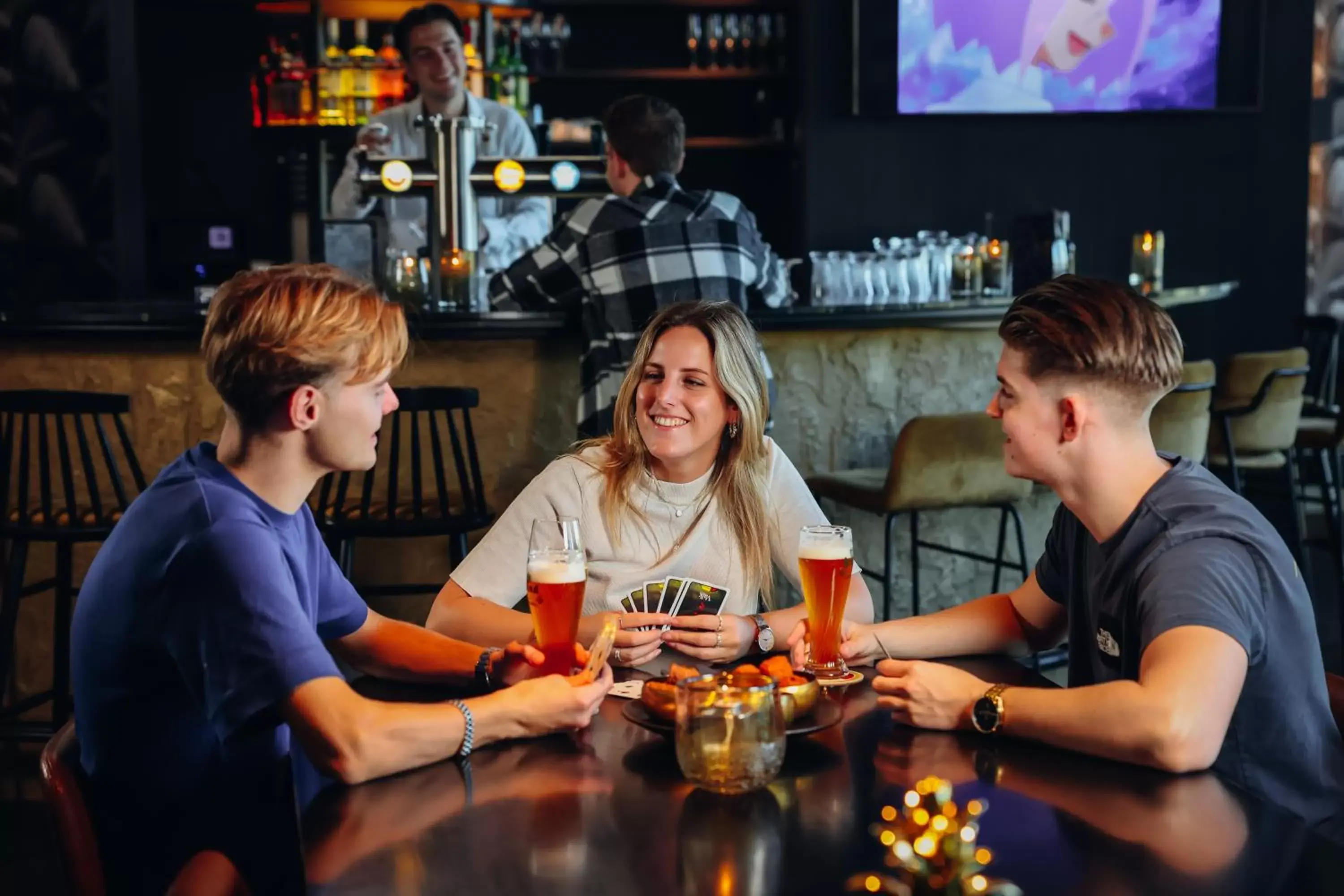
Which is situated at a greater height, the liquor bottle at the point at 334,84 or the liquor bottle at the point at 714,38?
the liquor bottle at the point at 714,38

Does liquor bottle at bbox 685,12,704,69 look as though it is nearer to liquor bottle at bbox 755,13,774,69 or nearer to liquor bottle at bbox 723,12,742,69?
liquor bottle at bbox 723,12,742,69

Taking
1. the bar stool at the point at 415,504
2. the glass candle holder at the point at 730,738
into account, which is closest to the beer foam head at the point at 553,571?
the glass candle holder at the point at 730,738

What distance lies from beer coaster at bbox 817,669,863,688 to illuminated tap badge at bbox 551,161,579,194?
2.52 meters

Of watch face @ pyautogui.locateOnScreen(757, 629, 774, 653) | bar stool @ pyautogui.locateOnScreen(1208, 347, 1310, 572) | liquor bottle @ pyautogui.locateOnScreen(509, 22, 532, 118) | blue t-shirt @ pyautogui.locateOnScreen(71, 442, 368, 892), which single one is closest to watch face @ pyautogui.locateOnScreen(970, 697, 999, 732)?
watch face @ pyautogui.locateOnScreen(757, 629, 774, 653)

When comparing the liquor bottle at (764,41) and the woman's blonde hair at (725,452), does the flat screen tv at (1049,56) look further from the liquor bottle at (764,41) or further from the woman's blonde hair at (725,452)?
the woman's blonde hair at (725,452)

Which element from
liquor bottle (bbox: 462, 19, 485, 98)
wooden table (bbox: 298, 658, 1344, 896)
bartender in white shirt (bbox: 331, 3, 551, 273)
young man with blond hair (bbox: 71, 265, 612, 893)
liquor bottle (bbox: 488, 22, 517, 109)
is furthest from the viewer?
liquor bottle (bbox: 488, 22, 517, 109)

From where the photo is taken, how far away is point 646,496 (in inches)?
96.4

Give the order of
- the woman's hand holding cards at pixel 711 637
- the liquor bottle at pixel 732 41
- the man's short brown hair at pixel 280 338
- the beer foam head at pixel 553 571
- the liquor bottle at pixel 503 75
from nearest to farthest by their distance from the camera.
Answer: the man's short brown hair at pixel 280 338 → the beer foam head at pixel 553 571 → the woman's hand holding cards at pixel 711 637 → the liquor bottle at pixel 503 75 → the liquor bottle at pixel 732 41

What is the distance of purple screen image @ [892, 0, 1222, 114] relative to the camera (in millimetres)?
7023

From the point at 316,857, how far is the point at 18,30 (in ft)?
19.1

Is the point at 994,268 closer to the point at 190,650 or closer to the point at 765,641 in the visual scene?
the point at 765,641

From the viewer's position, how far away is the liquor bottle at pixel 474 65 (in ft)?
21.3

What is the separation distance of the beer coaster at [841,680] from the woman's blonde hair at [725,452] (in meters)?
0.55

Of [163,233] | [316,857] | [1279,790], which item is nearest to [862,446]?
[1279,790]
